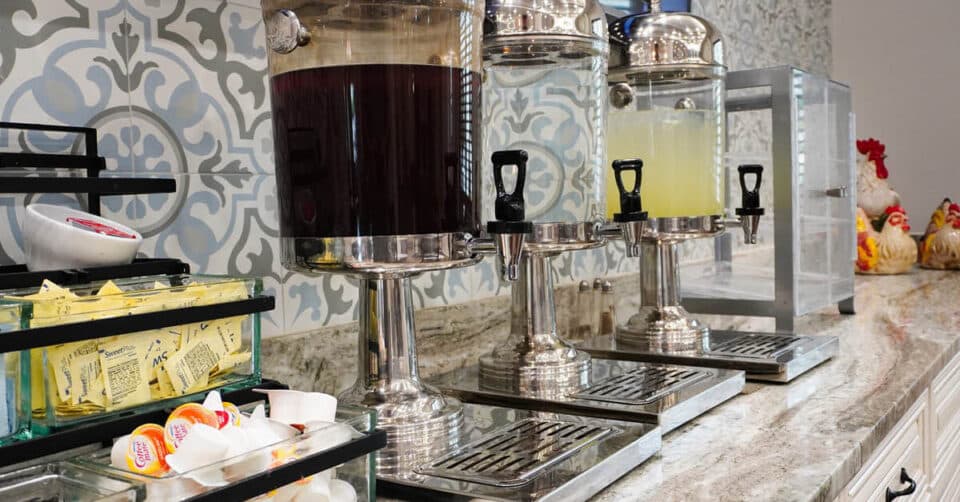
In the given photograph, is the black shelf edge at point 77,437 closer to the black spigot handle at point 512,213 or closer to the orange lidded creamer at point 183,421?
the orange lidded creamer at point 183,421

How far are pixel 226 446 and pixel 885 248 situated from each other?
102 inches

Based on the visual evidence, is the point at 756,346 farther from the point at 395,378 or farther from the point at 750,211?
the point at 395,378

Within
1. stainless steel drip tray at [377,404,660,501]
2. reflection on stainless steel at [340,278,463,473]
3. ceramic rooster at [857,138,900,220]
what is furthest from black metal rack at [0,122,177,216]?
ceramic rooster at [857,138,900,220]

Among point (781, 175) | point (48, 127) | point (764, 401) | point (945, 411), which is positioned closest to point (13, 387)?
point (48, 127)

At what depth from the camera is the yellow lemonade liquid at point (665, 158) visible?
1361 mm

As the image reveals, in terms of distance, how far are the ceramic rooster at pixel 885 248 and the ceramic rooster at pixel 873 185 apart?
71 mm

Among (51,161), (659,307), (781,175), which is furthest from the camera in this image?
(781,175)

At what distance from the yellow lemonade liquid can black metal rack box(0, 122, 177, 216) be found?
30.7 inches

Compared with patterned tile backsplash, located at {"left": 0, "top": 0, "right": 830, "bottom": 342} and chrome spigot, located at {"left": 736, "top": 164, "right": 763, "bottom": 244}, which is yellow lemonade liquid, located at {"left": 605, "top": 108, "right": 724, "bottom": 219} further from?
patterned tile backsplash, located at {"left": 0, "top": 0, "right": 830, "bottom": 342}

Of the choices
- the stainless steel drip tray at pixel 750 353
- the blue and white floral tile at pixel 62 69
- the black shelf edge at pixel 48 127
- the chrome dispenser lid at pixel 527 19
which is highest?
the chrome dispenser lid at pixel 527 19

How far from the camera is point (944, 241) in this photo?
9.30ft

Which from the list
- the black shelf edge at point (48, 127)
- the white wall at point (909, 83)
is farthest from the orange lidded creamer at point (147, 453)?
the white wall at point (909, 83)

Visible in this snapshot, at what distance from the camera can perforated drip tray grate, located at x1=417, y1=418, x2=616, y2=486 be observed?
74 centimetres

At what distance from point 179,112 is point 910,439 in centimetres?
106
